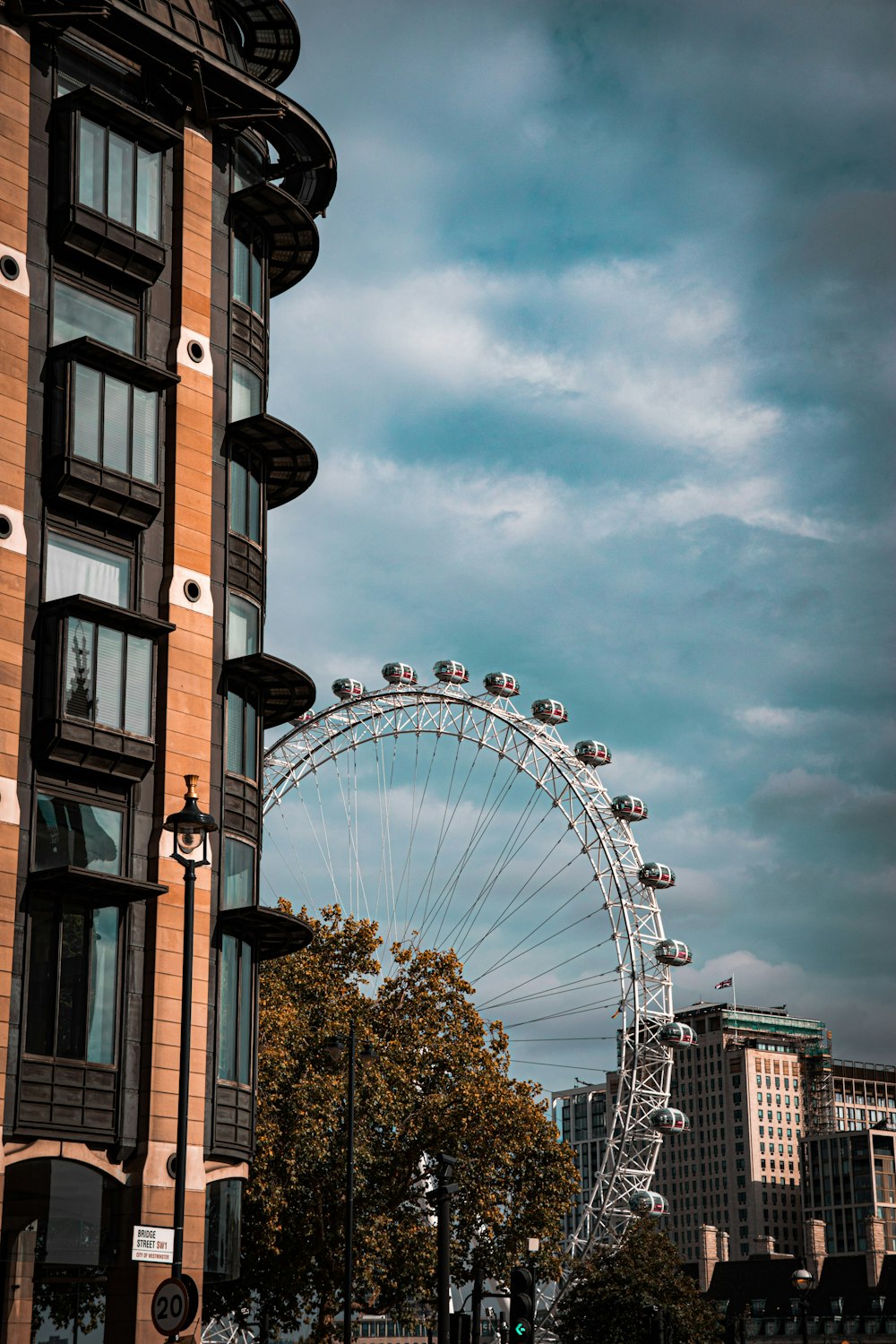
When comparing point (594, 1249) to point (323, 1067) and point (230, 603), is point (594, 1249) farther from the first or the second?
point (230, 603)

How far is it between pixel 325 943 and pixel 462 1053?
22.9 feet

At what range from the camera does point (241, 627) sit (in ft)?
137

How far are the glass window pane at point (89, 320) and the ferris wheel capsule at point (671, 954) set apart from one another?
64144 millimetres

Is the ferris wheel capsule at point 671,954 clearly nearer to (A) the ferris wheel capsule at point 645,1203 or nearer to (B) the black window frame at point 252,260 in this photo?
(A) the ferris wheel capsule at point 645,1203

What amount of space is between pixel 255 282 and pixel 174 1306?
27505mm

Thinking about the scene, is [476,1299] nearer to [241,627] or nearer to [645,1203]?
[241,627]

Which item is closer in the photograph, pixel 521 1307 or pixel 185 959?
pixel 521 1307

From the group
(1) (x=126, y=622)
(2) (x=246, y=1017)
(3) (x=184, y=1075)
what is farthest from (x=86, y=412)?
(3) (x=184, y=1075)

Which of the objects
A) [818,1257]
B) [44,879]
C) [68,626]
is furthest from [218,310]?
[818,1257]

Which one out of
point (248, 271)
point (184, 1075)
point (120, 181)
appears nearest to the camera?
point (184, 1075)

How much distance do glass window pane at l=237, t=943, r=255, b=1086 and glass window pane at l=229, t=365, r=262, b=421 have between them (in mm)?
13050

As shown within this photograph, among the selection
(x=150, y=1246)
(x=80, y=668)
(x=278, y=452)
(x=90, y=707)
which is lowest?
(x=150, y=1246)

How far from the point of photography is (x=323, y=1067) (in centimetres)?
6488

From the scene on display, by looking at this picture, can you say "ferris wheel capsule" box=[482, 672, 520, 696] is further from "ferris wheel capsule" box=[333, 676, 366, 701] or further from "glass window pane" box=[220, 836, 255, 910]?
"glass window pane" box=[220, 836, 255, 910]
